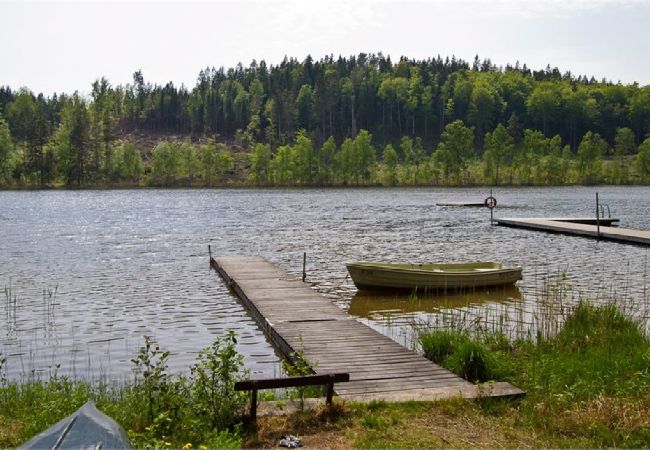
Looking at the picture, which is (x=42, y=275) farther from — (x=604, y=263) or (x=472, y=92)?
(x=472, y=92)

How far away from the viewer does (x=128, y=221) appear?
169 feet

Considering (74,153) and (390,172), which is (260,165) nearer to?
(390,172)

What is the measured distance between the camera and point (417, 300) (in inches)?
758

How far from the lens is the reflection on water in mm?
18438

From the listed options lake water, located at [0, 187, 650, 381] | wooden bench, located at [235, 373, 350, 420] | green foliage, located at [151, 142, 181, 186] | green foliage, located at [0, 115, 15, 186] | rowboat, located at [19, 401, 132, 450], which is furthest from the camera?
green foliage, located at [151, 142, 181, 186]

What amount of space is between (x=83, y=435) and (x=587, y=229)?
38452mm

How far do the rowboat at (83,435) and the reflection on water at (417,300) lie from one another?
511 inches

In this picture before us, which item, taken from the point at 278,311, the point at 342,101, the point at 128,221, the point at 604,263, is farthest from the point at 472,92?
the point at 278,311

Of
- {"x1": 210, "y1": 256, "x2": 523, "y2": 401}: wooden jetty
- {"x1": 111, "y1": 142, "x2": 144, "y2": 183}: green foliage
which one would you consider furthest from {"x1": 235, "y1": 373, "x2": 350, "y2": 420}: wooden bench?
{"x1": 111, "y1": 142, "x2": 144, "y2": 183}: green foliage

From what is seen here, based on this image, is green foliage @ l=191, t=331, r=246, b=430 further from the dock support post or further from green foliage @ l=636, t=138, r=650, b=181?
green foliage @ l=636, t=138, r=650, b=181

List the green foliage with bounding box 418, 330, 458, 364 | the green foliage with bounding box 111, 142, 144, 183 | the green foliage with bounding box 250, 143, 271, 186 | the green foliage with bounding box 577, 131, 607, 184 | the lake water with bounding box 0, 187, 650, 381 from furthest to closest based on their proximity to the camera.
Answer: the green foliage with bounding box 111, 142, 144, 183 < the green foliage with bounding box 250, 143, 271, 186 < the green foliage with bounding box 577, 131, 607, 184 < the lake water with bounding box 0, 187, 650, 381 < the green foliage with bounding box 418, 330, 458, 364

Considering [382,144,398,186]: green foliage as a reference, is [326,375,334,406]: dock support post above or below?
below

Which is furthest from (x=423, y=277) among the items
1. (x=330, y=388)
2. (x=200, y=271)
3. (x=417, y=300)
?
(x=330, y=388)

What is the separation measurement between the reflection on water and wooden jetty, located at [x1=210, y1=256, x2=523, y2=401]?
173cm
